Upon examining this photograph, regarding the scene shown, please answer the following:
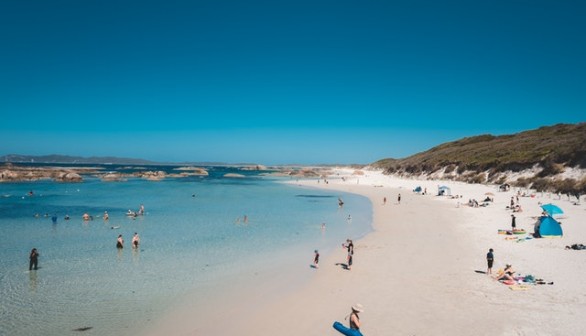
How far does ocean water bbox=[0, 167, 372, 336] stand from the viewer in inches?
493

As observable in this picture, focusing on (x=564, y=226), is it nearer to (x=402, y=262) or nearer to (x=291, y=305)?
(x=402, y=262)

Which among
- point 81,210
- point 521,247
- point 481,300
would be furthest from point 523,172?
point 81,210

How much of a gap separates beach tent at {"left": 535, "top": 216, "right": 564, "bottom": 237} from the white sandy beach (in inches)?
18.0

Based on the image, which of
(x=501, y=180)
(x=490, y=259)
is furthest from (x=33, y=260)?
(x=501, y=180)

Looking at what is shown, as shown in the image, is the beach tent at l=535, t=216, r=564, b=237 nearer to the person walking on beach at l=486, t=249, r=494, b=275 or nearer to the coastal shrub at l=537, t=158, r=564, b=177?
the person walking on beach at l=486, t=249, r=494, b=275

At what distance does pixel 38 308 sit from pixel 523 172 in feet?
185

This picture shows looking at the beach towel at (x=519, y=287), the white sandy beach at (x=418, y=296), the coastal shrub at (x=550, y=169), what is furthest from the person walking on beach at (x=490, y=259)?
the coastal shrub at (x=550, y=169)

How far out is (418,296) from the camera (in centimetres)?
1359

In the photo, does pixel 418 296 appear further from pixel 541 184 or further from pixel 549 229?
pixel 541 184

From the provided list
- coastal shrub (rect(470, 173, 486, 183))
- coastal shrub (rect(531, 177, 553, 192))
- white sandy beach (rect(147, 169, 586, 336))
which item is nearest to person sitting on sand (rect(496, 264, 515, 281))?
white sandy beach (rect(147, 169, 586, 336))

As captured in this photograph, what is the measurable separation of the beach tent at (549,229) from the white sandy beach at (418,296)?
1.50 ft

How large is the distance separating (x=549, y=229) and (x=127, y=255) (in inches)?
927

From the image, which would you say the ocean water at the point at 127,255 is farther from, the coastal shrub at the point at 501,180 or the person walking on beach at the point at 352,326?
the coastal shrub at the point at 501,180

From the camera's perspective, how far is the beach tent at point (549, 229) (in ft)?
72.4
